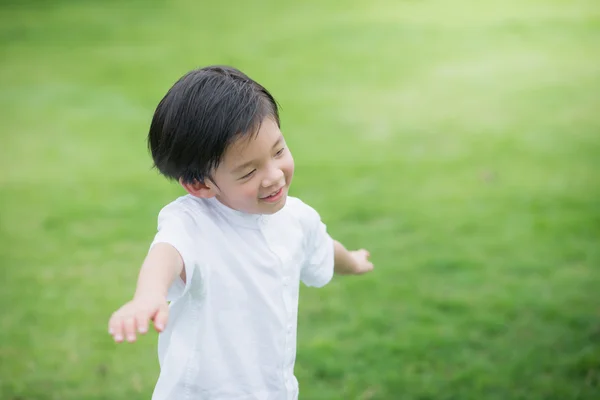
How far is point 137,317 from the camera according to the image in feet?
4.39

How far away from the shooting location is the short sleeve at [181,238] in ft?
5.20

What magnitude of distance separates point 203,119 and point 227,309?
0.40m

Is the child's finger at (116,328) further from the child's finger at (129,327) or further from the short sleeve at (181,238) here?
the short sleeve at (181,238)

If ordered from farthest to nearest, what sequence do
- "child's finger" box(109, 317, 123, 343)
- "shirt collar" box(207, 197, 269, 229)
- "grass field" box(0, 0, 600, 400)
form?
"grass field" box(0, 0, 600, 400), "shirt collar" box(207, 197, 269, 229), "child's finger" box(109, 317, 123, 343)

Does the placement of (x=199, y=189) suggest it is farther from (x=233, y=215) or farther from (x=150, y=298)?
(x=150, y=298)

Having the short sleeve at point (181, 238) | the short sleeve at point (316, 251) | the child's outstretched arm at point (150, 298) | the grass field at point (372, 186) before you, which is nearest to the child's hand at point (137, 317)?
the child's outstretched arm at point (150, 298)

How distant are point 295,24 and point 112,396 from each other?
6.04 m

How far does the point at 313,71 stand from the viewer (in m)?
6.99

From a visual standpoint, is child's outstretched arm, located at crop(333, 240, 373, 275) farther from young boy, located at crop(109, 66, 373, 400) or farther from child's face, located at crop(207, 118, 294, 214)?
child's face, located at crop(207, 118, 294, 214)

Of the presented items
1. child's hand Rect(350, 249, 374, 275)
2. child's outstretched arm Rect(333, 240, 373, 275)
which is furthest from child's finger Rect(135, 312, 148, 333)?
child's hand Rect(350, 249, 374, 275)

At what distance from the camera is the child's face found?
1.60 m

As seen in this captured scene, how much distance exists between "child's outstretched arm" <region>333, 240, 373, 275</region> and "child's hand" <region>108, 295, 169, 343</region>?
767 mm

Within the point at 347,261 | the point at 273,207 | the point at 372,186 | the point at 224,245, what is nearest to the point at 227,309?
the point at 224,245

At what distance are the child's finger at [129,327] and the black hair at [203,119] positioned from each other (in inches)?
15.7
